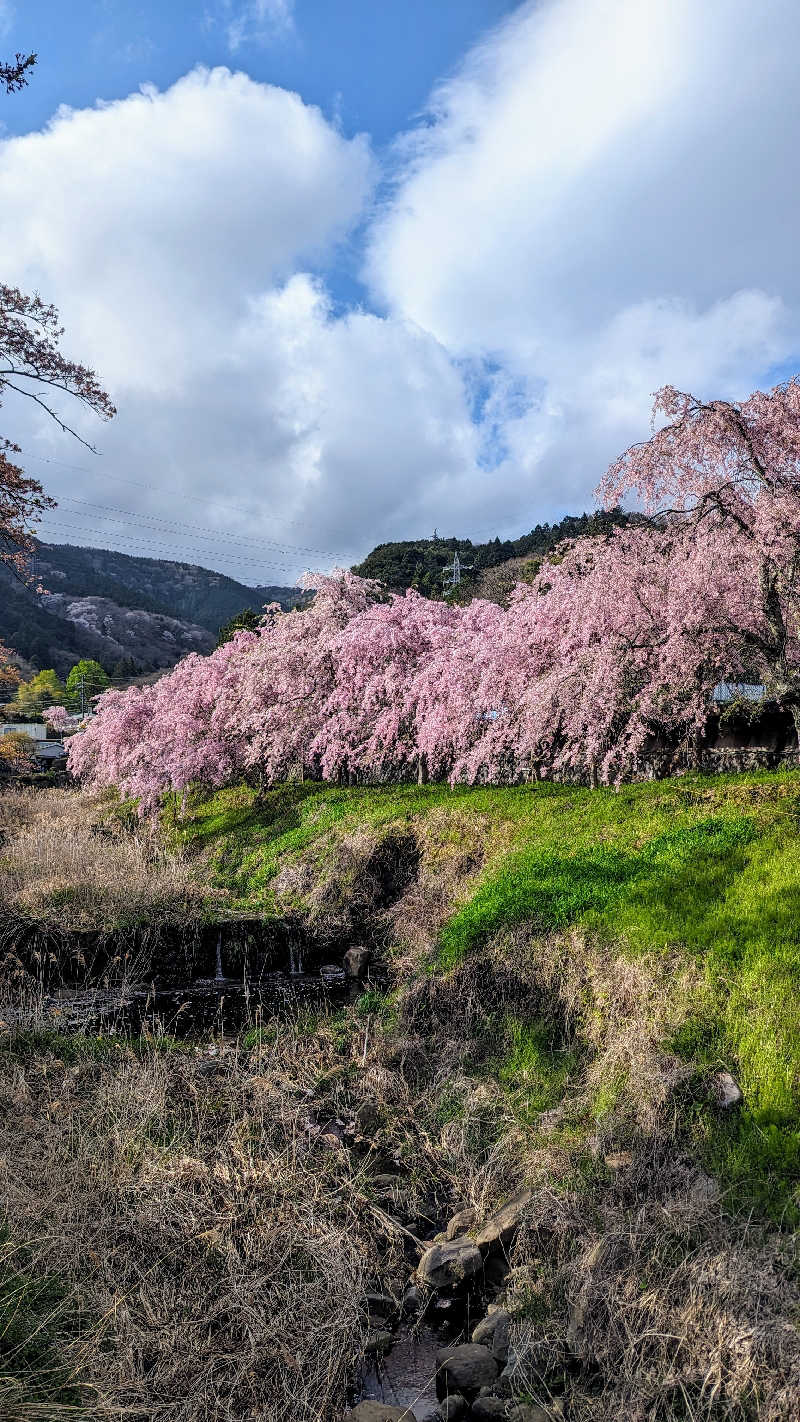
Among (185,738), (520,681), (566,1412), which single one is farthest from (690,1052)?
(185,738)

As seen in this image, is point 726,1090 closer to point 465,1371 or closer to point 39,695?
point 465,1371

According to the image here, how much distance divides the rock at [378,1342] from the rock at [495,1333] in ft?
1.83

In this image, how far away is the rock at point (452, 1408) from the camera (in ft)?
14.5

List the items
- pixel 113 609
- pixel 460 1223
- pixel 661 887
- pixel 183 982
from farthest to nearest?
pixel 113 609, pixel 183 982, pixel 661 887, pixel 460 1223

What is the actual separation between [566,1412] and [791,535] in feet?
32.5

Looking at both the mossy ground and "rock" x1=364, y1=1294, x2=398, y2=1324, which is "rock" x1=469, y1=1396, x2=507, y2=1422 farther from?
the mossy ground

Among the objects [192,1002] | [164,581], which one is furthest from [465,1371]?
[164,581]

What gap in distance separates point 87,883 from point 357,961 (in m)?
5.47

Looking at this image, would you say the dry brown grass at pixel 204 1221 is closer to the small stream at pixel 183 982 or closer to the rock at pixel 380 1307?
the rock at pixel 380 1307

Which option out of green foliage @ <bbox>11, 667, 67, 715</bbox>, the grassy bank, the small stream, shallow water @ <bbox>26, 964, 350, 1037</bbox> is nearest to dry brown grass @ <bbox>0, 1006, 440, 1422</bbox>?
the grassy bank

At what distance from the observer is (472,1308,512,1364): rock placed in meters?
4.83

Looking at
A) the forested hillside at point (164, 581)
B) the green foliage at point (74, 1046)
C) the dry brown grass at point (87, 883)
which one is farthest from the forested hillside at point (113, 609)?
the green foliage at point (74, 1046)

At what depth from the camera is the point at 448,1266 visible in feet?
17.9

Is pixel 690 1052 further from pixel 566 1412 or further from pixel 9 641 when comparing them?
pixel 9 641
